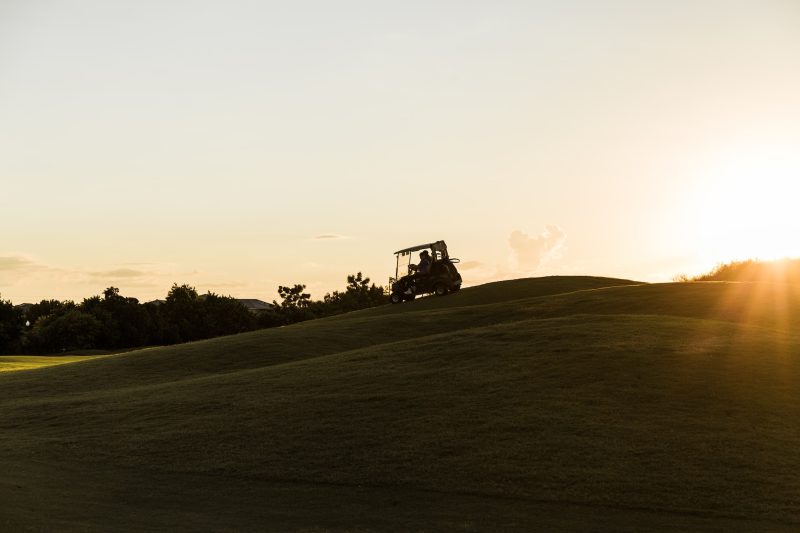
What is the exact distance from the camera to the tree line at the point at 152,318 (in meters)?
110

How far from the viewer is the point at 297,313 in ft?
370

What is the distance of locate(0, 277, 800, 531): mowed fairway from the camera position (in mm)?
14453

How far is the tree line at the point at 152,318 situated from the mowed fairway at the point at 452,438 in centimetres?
7507

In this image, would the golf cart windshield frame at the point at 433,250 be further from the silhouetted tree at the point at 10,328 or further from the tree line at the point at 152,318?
the silhouetted tree at the point at 10,328

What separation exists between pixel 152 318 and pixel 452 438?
108 m

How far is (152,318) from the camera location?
120 meters

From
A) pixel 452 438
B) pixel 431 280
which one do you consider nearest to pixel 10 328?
pixel 431 280

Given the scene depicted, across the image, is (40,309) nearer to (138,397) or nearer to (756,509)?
(138,397)

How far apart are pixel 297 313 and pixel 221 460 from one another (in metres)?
94.6

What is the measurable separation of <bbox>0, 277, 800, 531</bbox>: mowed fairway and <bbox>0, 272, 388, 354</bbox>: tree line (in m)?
75.1

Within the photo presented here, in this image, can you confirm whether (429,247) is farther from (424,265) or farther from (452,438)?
(452,438)

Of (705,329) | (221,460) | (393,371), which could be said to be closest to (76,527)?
(221,460)

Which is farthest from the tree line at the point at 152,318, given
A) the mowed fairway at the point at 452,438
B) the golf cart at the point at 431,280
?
the mowed fairway at the point at 452,438

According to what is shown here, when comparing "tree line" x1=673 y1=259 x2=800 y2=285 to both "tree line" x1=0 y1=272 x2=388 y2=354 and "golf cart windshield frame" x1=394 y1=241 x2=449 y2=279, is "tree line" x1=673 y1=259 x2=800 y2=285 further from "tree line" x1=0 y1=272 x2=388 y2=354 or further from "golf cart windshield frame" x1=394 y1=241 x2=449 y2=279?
"tree line" x1=0 y1=272 x2=388 y2=354
